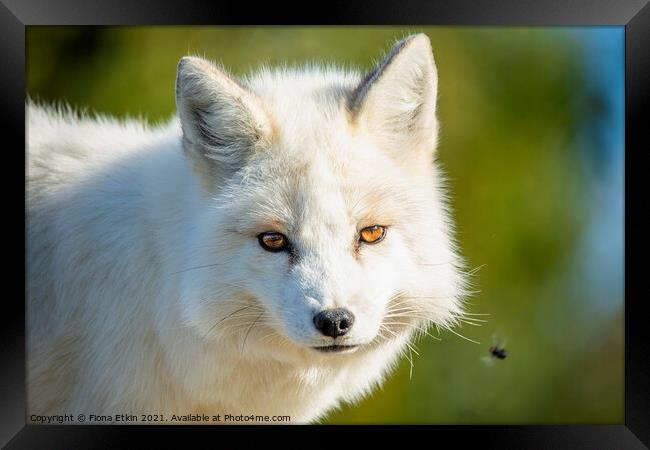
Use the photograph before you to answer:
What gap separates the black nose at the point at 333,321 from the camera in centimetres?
314

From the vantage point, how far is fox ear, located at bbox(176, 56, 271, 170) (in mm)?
3383

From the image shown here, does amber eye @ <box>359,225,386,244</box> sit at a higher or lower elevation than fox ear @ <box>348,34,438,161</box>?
lower

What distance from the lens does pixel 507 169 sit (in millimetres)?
7430

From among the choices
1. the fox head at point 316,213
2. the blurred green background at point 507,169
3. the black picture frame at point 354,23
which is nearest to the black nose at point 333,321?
the fox head at point 316,213

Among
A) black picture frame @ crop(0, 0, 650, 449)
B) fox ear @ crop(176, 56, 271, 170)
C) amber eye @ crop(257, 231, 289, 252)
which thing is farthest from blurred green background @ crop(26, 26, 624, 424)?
amber eye @ crop(257, 231, 289, 252)

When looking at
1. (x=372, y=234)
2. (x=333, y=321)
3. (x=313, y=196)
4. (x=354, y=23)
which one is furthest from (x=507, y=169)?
(x=333, y=321)

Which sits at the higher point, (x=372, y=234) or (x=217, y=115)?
(x=217, y=115)

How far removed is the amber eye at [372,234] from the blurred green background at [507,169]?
1095 mm

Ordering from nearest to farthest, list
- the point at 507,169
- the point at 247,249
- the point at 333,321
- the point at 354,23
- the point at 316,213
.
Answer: the point at 333,321 < the point at 316,213 < the point at 247,249 < the point at 354,23 < the point at 507,169

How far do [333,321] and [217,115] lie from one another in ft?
3.44

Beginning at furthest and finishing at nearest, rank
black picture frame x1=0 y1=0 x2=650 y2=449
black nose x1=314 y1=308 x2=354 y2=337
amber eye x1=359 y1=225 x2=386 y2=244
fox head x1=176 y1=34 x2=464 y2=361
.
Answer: black picture frame x1=0 y1=0 x2=650 y2=449
amber eye x1=359 y1=225 x2=386 y2=244
fox head x1=176 y1=34 x2=464 y2=361
black nose x1=314 y1=308 x2=354 y2=337

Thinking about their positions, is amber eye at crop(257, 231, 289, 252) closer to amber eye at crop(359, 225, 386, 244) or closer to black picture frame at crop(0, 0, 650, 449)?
amber eye at crop(359, 225, 386, 244)

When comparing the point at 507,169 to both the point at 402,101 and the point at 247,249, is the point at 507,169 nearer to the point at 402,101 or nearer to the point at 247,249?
the point at 402,101

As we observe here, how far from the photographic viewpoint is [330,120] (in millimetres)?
3580
